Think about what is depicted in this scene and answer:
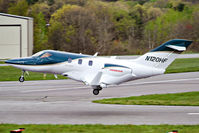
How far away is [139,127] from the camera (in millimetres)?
13531

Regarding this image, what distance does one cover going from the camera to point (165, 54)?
21.8m

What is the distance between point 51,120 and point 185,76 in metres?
20.1

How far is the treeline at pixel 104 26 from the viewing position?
6384 cm

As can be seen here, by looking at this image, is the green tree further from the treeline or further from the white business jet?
the white business jet

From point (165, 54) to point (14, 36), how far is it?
34.9 metres

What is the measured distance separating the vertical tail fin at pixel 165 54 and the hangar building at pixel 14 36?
32781mm

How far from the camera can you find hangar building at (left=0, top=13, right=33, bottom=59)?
5291 centimetres

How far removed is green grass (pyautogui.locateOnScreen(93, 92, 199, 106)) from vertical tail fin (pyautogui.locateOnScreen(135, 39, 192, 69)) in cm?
173

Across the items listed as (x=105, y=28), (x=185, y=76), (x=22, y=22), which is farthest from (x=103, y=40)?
(x=185, y=76)

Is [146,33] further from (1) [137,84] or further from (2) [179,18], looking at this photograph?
(1) [137,84]

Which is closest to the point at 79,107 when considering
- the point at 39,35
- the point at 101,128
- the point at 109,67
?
the point at 101,128

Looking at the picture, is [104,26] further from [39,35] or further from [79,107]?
[79,107]

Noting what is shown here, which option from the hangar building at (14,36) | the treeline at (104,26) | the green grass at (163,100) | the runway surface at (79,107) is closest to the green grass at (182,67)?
the runway surface at (79,107)

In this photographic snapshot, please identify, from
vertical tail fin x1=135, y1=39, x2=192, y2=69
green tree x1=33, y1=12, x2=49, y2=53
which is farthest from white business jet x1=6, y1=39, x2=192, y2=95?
green tree x1=33, y1=12, x2=49, y2=53
